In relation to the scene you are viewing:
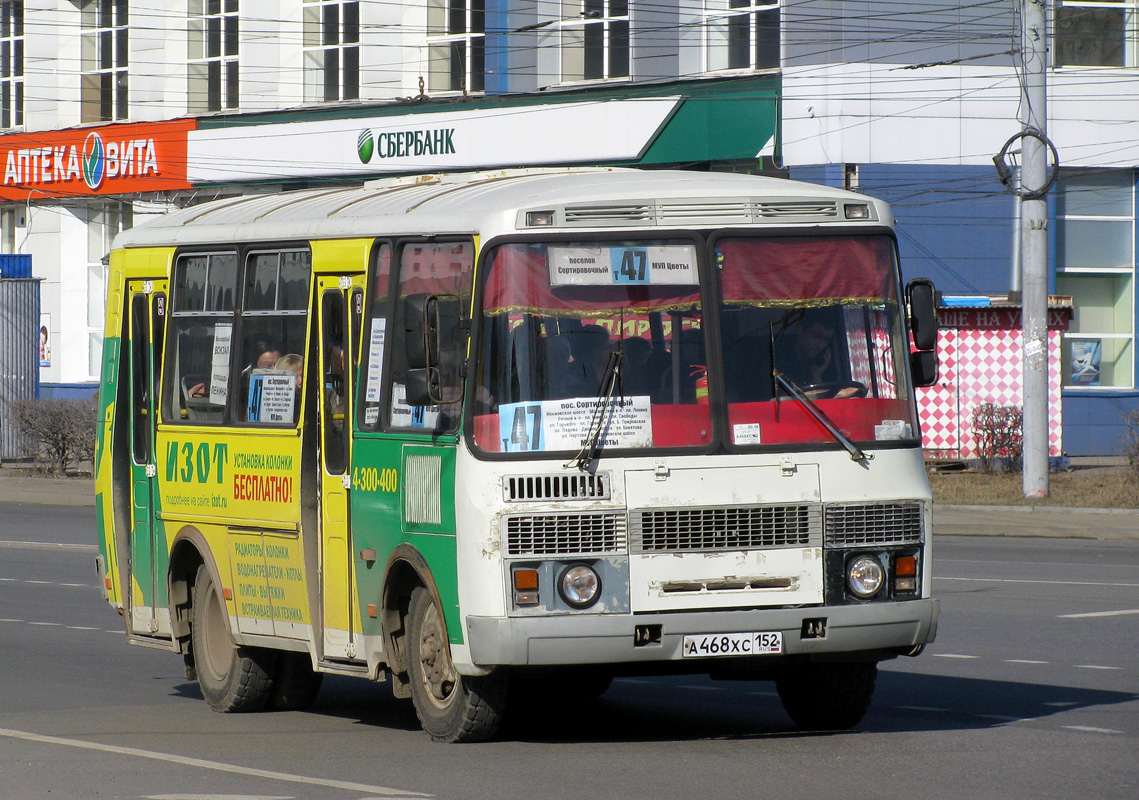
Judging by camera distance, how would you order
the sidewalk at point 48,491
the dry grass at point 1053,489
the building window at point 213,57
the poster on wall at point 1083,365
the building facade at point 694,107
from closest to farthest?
the dry grass at point 1053,489 < the sidewalk at point 48,491 < the building facade at point 694,107 < the poster on wall at point 1083,365 < the building window at point 213,57

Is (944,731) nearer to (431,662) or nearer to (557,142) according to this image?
(431,662)

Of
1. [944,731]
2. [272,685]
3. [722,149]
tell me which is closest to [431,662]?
[272,685]

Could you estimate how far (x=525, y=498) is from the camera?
8008 mm

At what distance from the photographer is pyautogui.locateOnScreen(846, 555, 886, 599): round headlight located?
27.1 ft

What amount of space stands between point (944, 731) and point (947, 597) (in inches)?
252

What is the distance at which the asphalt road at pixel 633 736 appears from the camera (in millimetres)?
7484

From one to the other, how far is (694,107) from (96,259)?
1736cm

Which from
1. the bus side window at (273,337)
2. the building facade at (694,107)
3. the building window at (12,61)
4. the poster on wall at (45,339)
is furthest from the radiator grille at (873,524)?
the building window at (12,61)

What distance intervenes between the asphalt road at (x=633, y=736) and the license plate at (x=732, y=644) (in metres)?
0.46

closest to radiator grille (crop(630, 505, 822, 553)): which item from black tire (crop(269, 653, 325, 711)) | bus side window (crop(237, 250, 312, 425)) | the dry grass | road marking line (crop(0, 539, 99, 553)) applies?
bus side window (crop(237, 250, 312, 425))

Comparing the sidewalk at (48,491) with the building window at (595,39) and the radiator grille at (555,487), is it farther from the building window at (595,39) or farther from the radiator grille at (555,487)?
the radiator grille at (555,487)

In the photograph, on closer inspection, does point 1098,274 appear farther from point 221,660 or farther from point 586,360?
point 586,360

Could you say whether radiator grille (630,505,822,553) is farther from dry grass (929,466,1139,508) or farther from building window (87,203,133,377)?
building window (87,203,133,377)

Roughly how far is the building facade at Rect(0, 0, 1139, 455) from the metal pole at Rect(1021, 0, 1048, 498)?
15.4 feet
